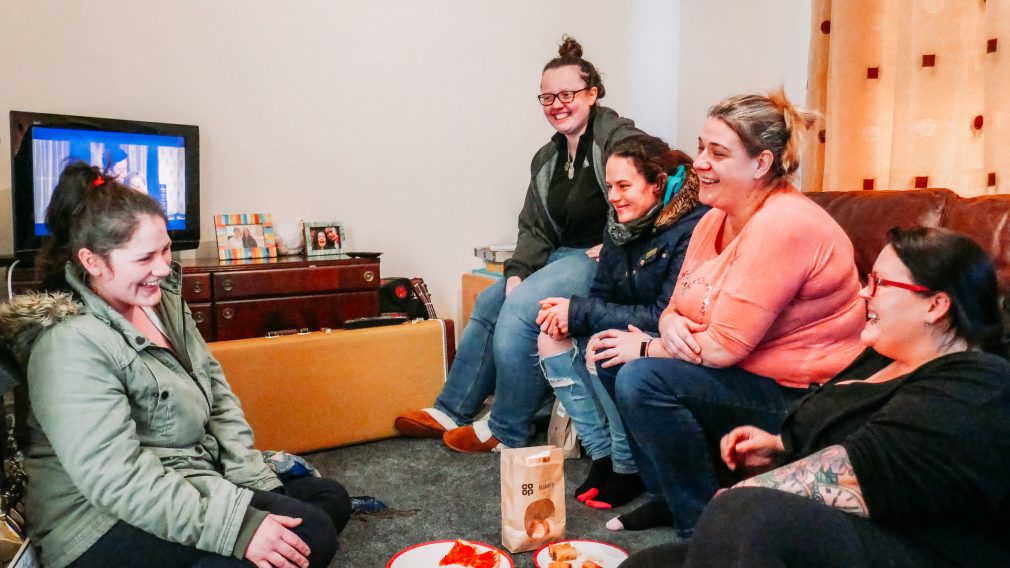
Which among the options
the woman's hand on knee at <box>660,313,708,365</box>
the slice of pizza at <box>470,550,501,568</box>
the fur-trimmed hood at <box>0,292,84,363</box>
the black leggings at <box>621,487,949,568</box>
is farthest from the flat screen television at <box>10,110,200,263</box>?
the black leggings at <box>621,487,949,568</box>

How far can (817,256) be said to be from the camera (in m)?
1.73

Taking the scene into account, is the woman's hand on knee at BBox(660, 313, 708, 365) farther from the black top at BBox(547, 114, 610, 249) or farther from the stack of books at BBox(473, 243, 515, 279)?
the stack of books at BBox(473, 243, 515, 279)

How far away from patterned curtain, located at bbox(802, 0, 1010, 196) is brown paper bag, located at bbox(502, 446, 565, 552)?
5.14 feet

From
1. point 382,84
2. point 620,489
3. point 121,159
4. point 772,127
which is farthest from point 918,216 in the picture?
point 121,159

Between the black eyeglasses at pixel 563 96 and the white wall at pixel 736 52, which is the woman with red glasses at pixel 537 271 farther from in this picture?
the white wall at pixel 736 52

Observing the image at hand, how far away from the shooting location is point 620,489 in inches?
87.3

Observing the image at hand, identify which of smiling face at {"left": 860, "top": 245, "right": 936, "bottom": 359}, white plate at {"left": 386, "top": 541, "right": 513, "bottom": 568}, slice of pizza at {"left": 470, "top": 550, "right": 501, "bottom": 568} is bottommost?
white plate at {"left": 386, "top": 541, "right": 513, "bottom": 568}

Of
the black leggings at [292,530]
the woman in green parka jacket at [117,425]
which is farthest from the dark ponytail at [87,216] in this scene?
the black leggings at [292,530]

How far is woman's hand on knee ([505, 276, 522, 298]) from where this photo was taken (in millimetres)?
2785

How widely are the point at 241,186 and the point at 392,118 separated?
2.33 ft

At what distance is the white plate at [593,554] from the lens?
5.91 feet

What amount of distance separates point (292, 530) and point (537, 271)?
4.59 ft

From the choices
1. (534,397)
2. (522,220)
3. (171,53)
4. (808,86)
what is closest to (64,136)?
(171,53)

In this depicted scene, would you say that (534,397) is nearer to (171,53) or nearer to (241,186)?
(241,186)
